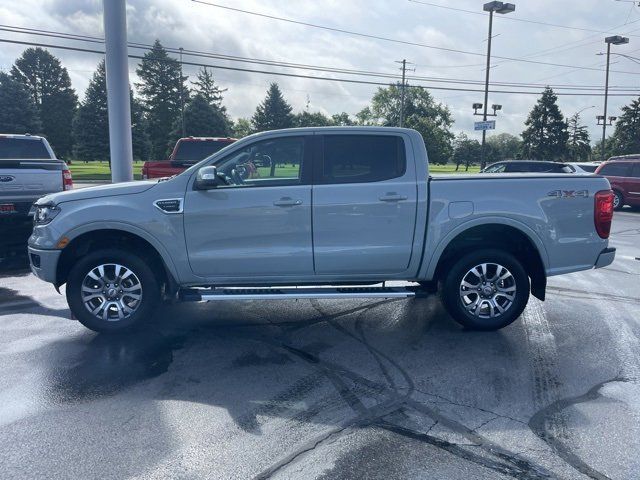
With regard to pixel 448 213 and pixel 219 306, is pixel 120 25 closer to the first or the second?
pixel 219 306

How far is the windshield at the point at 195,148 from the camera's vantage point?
575 inches

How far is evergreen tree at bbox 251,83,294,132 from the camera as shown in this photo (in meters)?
61.6

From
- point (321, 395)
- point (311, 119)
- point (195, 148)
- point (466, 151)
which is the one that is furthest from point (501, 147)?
point (321, 395)

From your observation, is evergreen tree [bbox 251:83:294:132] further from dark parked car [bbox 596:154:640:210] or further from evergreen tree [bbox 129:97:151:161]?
dark parked car [bbox 596:154:640:210]

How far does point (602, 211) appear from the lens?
5406mm

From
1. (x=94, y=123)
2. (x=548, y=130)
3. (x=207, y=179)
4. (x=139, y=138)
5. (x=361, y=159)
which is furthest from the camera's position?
(x=548, y=130)

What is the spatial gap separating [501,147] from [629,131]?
57215mm

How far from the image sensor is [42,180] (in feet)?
31.0

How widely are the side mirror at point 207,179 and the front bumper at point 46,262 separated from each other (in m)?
1.56

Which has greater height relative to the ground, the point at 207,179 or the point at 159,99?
the point at 159,99

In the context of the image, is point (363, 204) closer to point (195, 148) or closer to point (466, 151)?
point (195, 148)

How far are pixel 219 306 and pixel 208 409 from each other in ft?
9.04

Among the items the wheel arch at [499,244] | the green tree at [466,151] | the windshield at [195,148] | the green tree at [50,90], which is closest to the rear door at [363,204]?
the wheel arch at [499,244]

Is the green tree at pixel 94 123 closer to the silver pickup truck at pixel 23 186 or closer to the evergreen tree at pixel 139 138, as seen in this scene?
the evergreen tree at pixel 139 138
